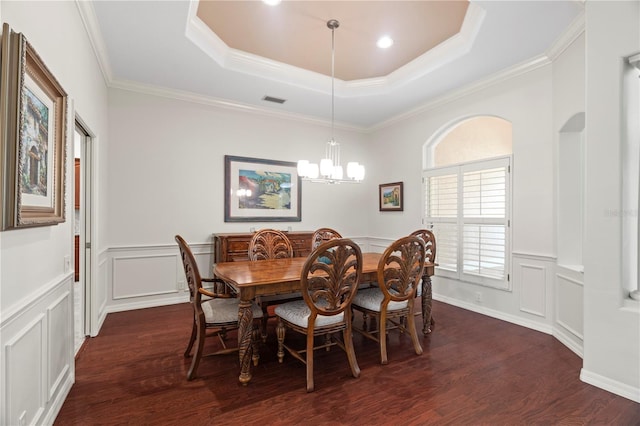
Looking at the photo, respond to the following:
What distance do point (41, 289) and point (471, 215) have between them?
4.34 m

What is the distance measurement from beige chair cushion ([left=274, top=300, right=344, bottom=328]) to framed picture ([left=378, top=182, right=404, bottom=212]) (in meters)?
3.19

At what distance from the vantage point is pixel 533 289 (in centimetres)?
356

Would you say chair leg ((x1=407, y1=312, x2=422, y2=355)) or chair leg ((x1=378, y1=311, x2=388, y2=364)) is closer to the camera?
chair leg ((x1=378, y1=311, x2=388, y2=364))

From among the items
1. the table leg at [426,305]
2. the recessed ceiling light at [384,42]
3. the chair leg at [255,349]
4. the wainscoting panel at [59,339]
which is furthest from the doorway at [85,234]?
the table leg at [426,305]

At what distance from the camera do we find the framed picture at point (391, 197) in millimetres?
5349

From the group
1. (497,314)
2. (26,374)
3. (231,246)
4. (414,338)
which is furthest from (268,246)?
(497,314)

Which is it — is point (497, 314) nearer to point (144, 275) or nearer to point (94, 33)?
point (144, 275)

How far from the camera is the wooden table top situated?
242 cm

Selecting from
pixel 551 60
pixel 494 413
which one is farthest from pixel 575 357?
pixel 551 60

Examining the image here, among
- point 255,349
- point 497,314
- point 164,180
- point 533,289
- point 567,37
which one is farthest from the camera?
point 164,180

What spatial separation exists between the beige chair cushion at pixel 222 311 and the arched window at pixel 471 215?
116 inches

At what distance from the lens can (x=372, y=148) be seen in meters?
6.06

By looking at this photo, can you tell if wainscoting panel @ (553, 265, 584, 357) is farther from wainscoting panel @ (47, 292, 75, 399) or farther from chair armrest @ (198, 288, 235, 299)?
wainscoting panel @ (47, 292, 75, 399)

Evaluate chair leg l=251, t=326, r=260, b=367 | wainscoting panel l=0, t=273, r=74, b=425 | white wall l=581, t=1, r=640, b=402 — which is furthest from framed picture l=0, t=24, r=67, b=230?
white wall l=581, t=1, r=640, b=402
